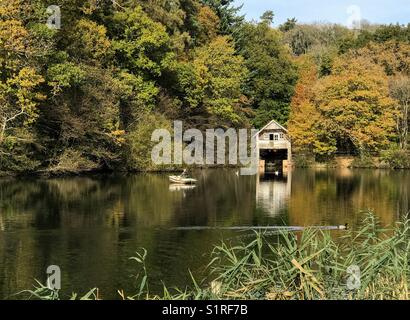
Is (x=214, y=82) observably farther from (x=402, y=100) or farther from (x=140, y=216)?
(x=140, y=216)

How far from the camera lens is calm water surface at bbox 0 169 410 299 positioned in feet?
44.4

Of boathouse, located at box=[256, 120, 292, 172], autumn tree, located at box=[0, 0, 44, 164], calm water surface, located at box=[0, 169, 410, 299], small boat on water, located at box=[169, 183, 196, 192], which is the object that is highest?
autumn tree, located at box=[0, 0, 44, 164]

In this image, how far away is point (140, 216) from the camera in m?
21.8

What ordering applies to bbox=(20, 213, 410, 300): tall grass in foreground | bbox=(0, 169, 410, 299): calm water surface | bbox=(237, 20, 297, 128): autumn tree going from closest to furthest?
bbox=(20, 213, 410, 300): tall grass in foreground < bbox=(0, 169, 410, 299): calm water surface < bbox=(237, 20, 297, 128): autumn tree

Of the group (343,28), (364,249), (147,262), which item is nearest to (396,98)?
(343,28)

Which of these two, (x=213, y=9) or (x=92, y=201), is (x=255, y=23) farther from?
(x=92, y=201)

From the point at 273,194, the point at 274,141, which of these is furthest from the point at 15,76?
the point at 274,141

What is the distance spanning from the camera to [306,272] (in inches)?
278

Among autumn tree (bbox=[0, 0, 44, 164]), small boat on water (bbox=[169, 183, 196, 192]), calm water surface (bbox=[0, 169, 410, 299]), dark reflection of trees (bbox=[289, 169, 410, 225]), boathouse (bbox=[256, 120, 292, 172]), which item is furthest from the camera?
boathouse (bbox=[256, 120, 292, 172])

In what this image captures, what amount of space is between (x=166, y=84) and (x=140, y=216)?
2854 cm

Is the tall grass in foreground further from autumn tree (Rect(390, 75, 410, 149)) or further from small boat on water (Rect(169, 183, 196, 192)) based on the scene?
autumn tree (Rect(390, 75, 410, 149))

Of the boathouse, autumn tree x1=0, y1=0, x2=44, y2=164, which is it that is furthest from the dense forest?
the boathouse

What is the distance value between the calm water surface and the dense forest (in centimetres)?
319

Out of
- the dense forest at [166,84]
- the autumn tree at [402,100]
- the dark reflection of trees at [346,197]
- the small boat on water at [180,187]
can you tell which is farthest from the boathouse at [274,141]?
the small boat on water at [180,187]
